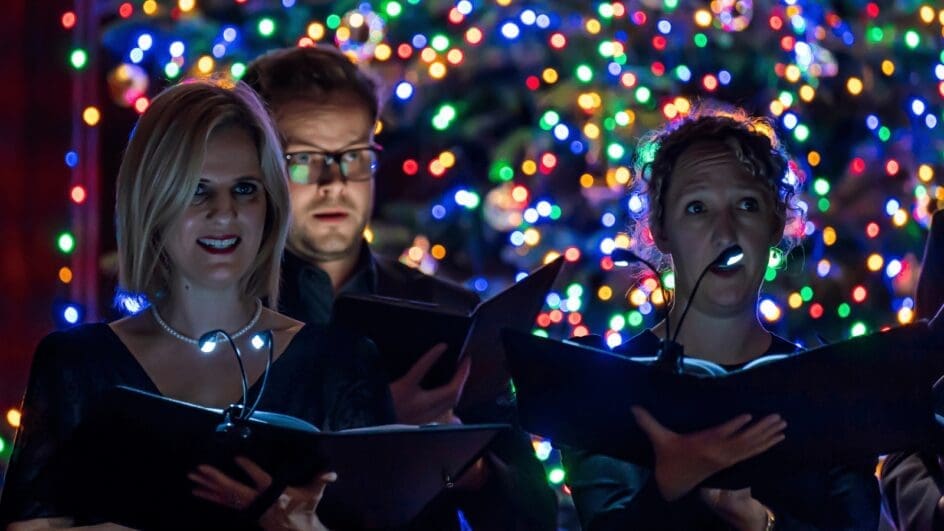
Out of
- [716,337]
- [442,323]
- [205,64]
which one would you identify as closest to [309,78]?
[442,323]

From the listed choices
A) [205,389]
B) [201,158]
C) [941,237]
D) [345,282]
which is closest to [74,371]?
[205,389]

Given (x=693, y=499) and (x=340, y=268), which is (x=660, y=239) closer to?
(x=693, y=499)

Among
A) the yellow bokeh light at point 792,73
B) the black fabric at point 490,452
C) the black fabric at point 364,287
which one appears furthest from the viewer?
the yellow bokeh light at point 792,73

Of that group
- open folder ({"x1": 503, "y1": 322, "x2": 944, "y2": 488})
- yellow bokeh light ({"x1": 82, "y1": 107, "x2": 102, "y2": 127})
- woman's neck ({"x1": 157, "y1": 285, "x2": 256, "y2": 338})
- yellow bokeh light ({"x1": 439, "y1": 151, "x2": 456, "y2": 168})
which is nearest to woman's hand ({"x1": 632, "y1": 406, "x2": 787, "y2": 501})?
open folder ({"x1": 503, "y1": 322, "x2": 944, "y2": 488})

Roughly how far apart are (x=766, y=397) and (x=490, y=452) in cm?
91

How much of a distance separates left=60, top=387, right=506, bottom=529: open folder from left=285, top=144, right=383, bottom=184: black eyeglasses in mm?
1000

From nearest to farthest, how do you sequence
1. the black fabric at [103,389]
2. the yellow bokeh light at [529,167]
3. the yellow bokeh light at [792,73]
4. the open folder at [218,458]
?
1. the open folder at [218,458]
2. the black fabric at [103,389]
3. the yellow bokeh light at [529,167]
4. the yellow bokeh light at [792,73]

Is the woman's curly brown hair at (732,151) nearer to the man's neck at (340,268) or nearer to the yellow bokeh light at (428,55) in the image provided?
the man's neck at (340,268)

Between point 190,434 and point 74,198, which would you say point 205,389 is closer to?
point 190,434

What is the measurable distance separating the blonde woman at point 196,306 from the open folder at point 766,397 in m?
0.35

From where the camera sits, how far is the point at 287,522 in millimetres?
2504

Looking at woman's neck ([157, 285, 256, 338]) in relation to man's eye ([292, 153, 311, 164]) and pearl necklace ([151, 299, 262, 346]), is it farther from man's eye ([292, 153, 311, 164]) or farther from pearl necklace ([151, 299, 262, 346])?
man's eye ([292, 153, 311, 164])

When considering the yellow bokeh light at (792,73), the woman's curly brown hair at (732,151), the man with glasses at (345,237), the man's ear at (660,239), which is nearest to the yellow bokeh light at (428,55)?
the yellow bokeh light at (792,73)

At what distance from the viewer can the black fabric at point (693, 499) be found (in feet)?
8.80
